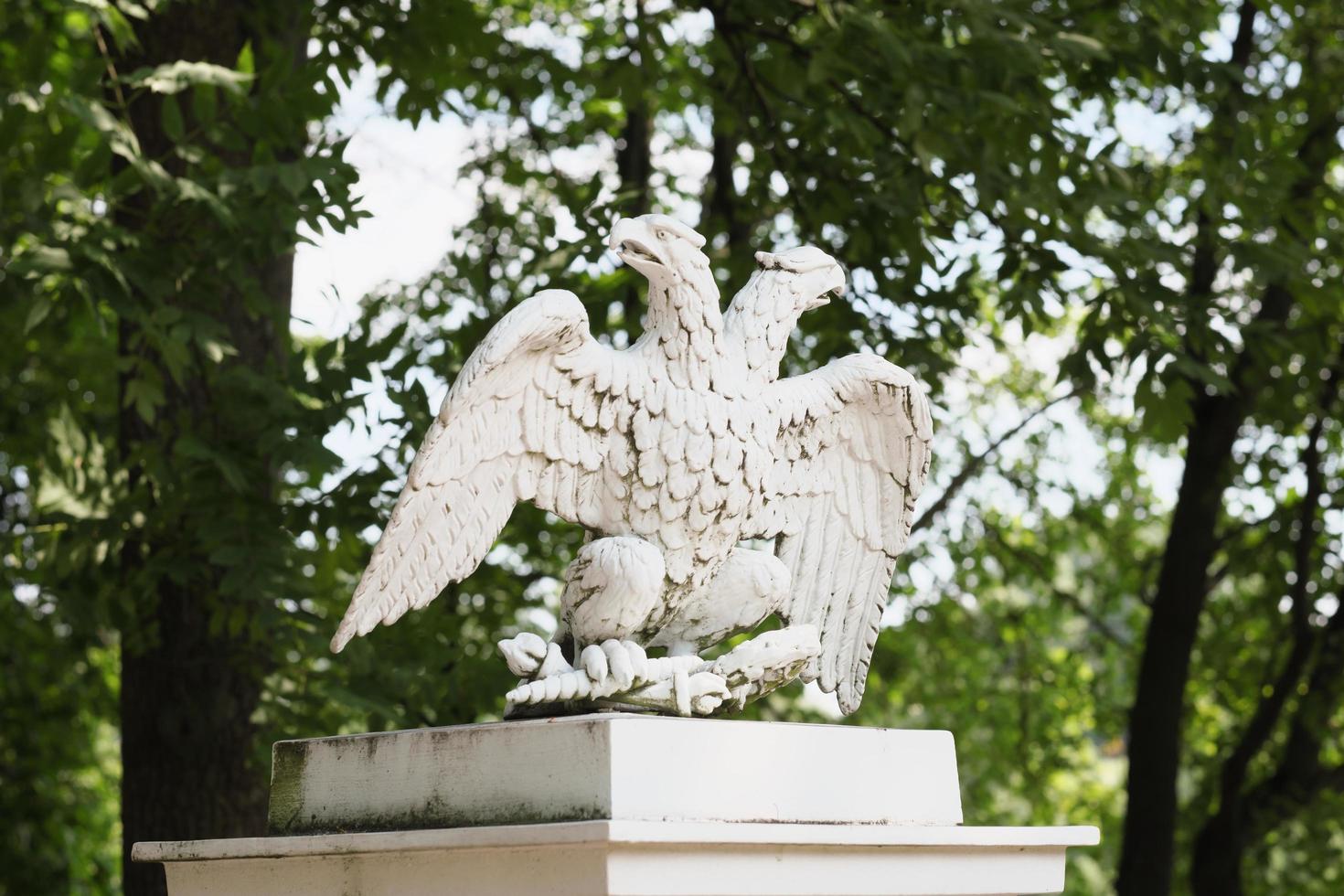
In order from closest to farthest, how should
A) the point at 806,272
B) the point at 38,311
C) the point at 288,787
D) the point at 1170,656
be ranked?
1. the point at 288,787
2. the point at 806,272
3. the point at 38,311
4. the point at 1170,656

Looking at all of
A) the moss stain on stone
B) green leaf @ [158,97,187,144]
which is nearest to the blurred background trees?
green leaf @ [158,97,187,144]

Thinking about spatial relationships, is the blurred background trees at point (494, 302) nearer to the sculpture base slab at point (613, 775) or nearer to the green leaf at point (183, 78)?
the green leaf at point (183, 78)

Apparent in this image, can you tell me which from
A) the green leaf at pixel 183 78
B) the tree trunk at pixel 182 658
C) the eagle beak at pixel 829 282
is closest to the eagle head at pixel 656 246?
the eagle beak at pixel 829 282

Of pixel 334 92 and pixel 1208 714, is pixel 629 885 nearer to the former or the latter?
pixel 334 92

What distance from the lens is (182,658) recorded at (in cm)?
585

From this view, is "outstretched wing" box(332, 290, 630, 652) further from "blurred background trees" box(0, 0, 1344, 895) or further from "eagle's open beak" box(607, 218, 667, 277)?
"blurred background trees" box(0, 0, 1344, 895)

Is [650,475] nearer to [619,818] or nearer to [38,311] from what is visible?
[619,818]

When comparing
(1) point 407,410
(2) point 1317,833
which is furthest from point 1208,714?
(1) point 407,410

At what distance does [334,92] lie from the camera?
5.37 meters

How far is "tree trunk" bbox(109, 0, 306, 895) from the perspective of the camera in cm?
561

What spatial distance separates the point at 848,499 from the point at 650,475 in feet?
2.08

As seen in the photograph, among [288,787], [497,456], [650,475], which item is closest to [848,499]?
[650,475]

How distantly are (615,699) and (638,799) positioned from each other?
1.07 feet

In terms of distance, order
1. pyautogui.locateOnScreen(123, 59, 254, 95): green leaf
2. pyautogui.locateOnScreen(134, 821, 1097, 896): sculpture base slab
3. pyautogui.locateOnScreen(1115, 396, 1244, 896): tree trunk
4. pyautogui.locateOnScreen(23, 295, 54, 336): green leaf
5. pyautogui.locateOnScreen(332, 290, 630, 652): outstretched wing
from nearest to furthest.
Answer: pyautogui.locateOnScreen(134, 821, 1097, 896): sculpture base slab
pyautogui.locateOnScreen(332, 290, 630, 652): outstretched wing
pyautogui.locateOnScreen(23, 295, 54, 336): green leaf
pyautogui.locateOnScreen(123, 59, 254, 95): green leaf
pyautogui.locateOnScreen(1115, 396, 1244, 896): tree trunk
